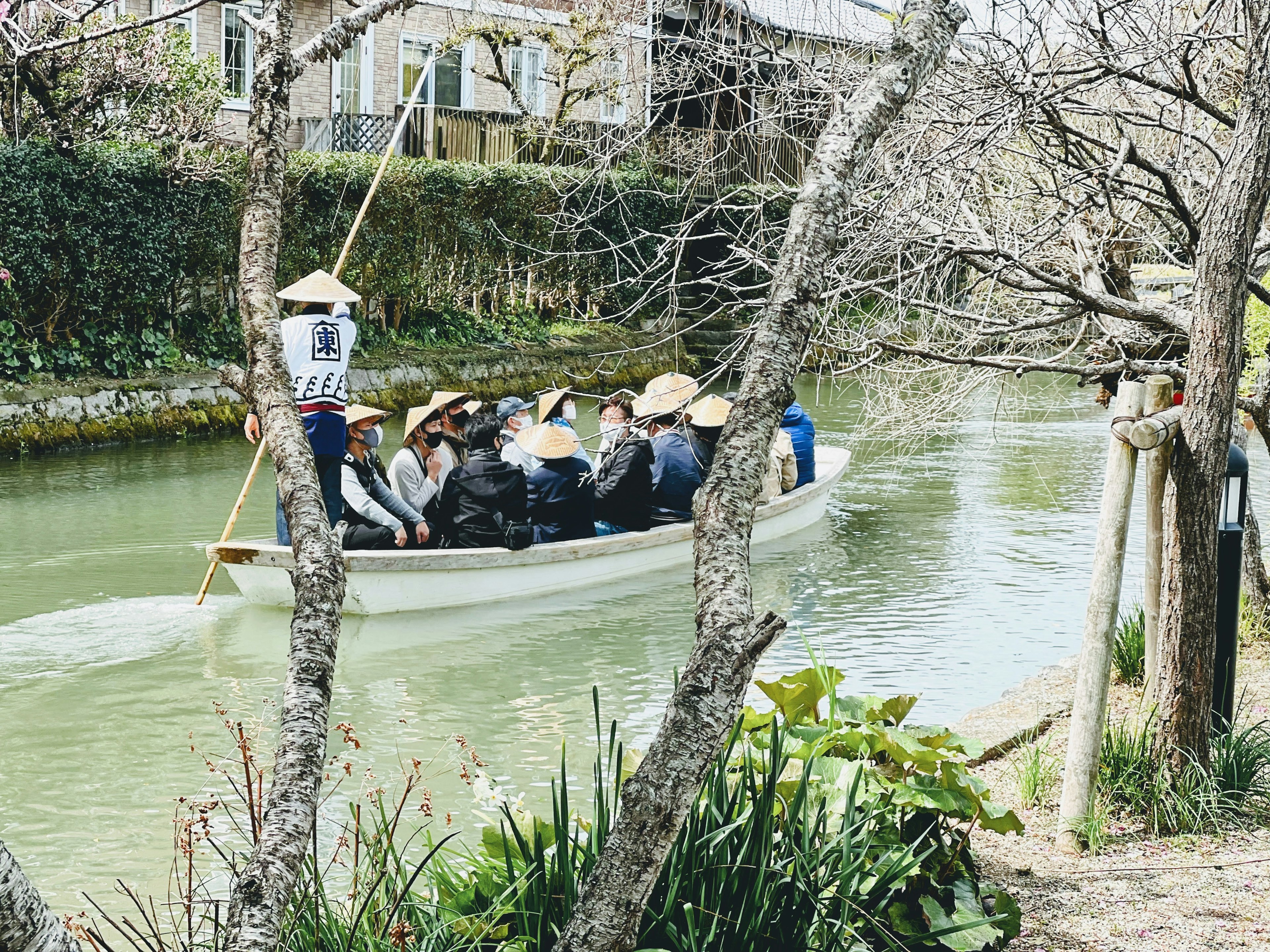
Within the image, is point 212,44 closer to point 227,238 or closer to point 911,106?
point 227,238

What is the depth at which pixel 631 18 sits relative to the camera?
866 centimetres

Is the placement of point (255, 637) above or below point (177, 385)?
below

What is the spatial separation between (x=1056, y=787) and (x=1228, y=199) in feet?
6.95

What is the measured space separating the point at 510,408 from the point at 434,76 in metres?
15.2

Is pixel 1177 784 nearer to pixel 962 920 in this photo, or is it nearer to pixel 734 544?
pixel 962 920

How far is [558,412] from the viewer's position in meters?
11.7

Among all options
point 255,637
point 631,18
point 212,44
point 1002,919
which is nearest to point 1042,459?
point 631,18

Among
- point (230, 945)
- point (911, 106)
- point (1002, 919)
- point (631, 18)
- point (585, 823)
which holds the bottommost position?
point (1002, 919)

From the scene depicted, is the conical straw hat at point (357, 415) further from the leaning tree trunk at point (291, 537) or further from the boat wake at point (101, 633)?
the leaning tree trunk at point (291, 537)

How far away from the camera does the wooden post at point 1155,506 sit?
187 inches

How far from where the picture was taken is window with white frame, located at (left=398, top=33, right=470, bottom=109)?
80.9 ft

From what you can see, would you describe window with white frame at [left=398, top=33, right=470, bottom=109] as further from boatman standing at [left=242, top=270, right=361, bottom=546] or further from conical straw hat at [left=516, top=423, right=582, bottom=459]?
boatman standing at [left=242, top=270, right=361, bottom=546]

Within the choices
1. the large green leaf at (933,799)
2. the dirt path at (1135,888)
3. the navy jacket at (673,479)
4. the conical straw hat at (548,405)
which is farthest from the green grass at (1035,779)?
the navy jacket at (673,479)

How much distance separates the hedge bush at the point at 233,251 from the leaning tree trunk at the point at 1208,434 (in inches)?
290
